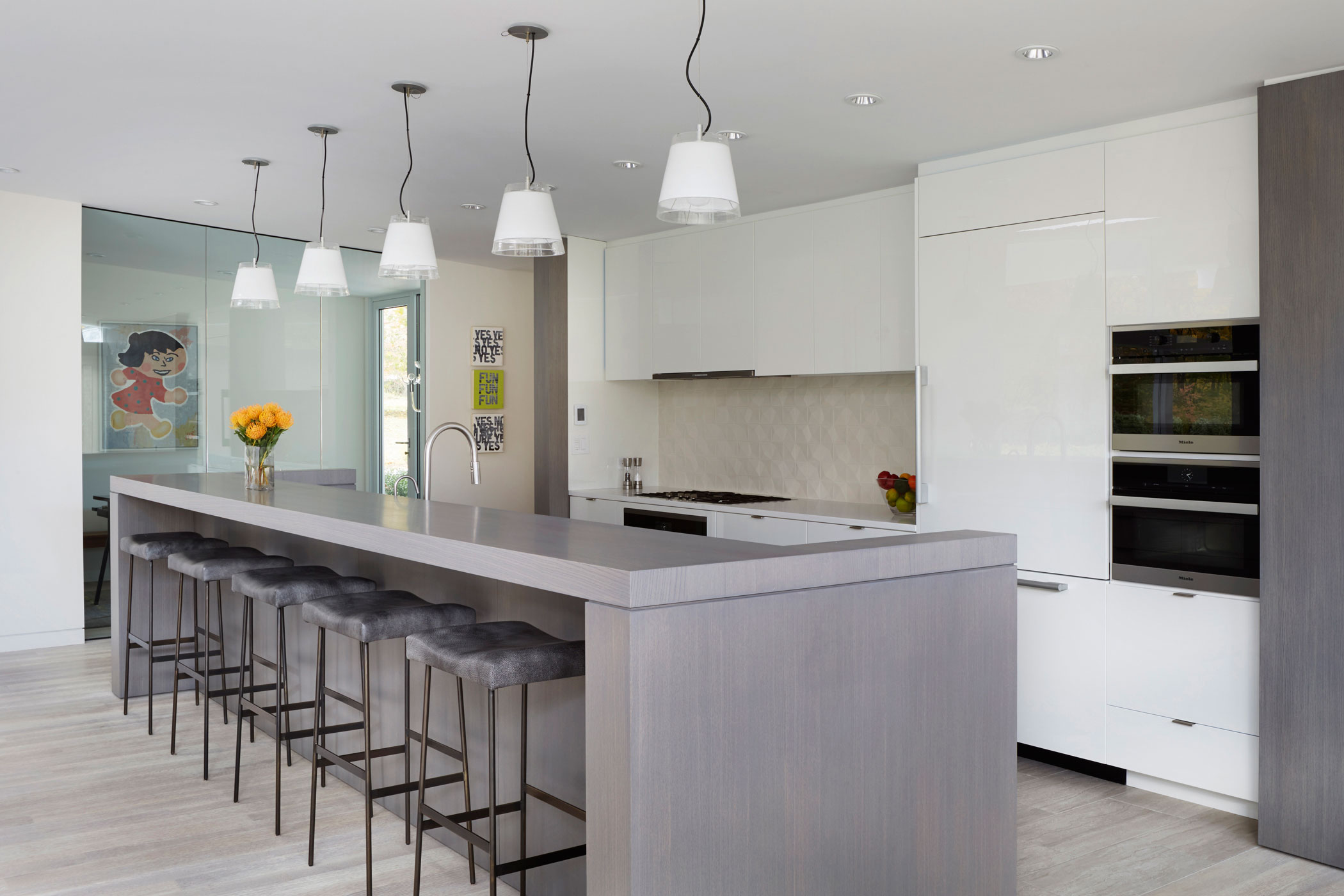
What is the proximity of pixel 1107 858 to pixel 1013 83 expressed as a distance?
2485 millimetres

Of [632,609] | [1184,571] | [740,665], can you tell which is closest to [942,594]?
[740,665]

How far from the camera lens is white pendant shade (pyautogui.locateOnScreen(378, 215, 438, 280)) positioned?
3.44 m

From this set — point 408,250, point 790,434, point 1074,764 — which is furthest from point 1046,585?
point 408,250

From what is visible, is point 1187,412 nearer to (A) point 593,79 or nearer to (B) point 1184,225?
(B) point 1184,225

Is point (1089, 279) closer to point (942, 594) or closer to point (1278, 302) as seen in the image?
point (1278, 302)

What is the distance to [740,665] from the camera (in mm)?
1964

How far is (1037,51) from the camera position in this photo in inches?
121

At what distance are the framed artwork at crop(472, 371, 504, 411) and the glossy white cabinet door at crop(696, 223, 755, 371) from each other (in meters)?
2.30

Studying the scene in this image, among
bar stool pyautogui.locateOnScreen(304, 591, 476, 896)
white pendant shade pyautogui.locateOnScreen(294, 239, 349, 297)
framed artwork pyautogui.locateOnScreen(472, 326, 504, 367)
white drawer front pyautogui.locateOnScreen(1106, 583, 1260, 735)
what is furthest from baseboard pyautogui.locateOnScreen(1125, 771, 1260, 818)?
framed artwork pyautogui.locateOnScreen(472, 326, 504, 367)

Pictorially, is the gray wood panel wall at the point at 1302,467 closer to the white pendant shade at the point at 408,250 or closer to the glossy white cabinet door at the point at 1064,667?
the glossy white cabinet door at the point at 1064,667

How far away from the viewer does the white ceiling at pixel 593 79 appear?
2.84 metres

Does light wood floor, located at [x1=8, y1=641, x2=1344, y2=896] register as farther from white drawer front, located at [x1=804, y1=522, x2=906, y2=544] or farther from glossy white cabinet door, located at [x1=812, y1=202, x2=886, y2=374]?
glossy white cabinet door, located at [x1=812, y1=202, x2=886, y2=374]

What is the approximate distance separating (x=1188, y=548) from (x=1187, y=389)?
1.81 feet

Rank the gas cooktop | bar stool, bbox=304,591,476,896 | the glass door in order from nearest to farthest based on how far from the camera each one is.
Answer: bar stool, bbox=304,591,476,896
the gas cooktop
the glass door
